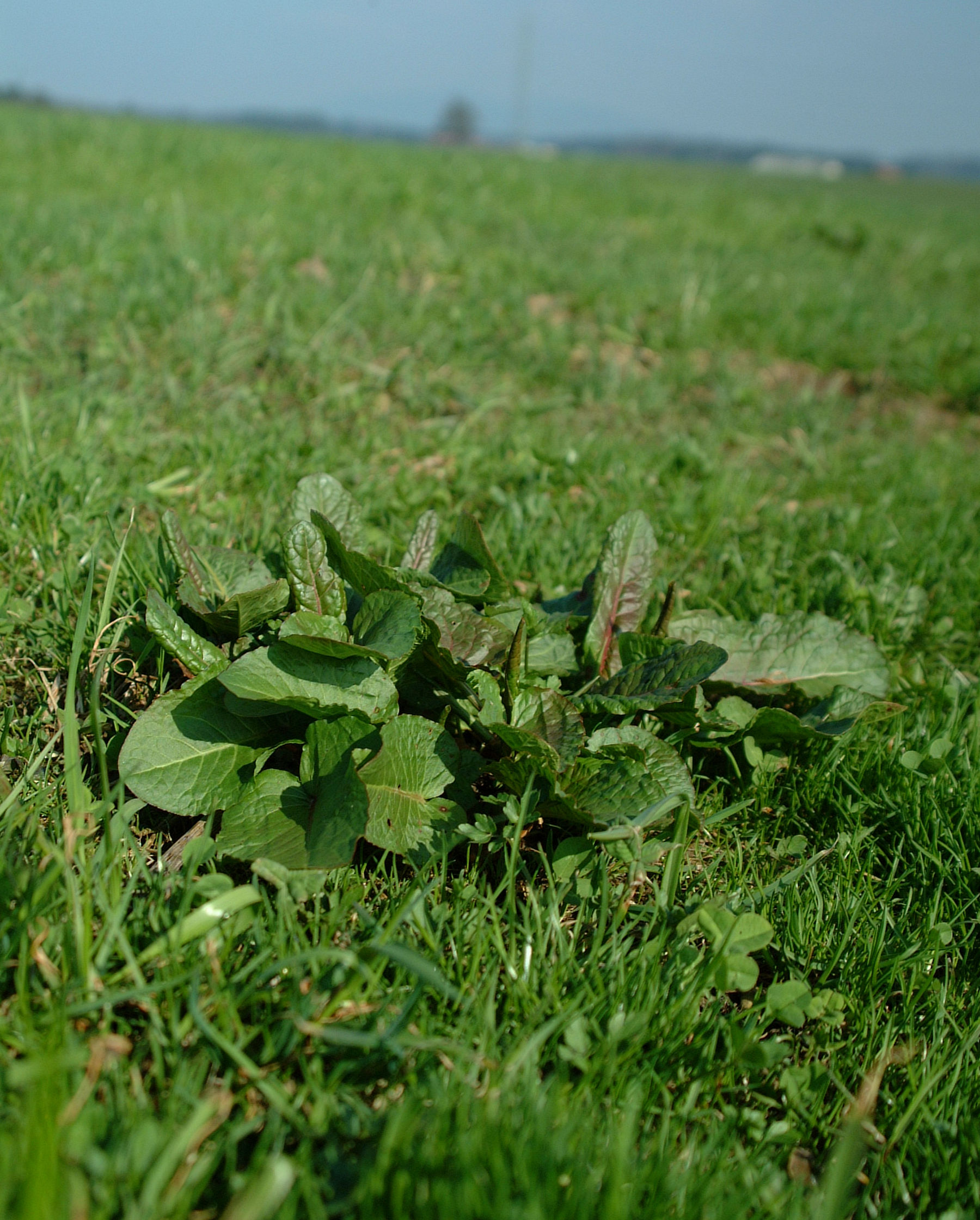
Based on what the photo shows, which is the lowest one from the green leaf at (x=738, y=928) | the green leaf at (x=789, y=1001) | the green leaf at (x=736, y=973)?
the green leaf at (x=789, y=1001)

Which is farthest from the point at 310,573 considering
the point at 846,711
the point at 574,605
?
the point at 846,711

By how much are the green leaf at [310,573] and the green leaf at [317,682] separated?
0.52ft

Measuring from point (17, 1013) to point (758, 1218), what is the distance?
103cm

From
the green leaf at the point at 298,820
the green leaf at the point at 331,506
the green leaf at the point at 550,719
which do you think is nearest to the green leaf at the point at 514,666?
the green leaf at the point at 550,719

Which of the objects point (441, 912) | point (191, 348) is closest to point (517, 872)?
point (441, 912)

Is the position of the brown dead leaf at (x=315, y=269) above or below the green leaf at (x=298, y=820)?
above

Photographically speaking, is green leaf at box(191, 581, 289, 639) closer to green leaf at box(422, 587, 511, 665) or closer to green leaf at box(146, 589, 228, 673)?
green leaf at box(146, 589, 228, 673)

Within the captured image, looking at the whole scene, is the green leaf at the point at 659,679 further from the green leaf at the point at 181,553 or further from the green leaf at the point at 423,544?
the green leaf at the point at 181,553

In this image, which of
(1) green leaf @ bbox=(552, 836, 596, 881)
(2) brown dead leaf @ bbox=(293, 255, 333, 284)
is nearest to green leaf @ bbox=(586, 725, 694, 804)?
(1) green leaf @ bbox=(552, 836, 596, 881)

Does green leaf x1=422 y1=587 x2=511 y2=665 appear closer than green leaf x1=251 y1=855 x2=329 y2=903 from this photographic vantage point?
No

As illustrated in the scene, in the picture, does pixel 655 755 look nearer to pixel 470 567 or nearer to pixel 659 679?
pixel 659 679

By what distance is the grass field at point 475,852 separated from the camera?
1183 millimetres

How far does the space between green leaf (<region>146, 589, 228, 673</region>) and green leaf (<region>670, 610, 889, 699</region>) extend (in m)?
1.07

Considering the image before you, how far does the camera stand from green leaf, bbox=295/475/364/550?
2.07m
